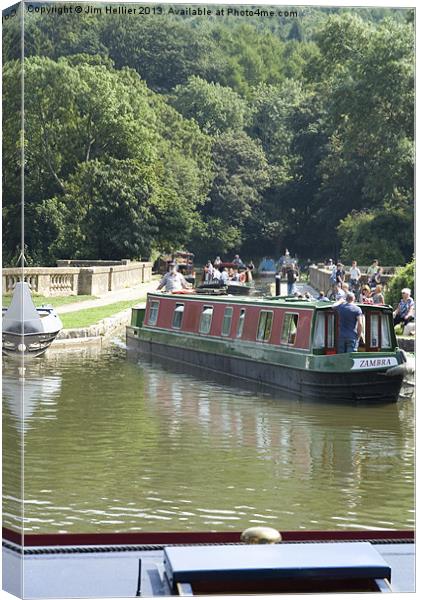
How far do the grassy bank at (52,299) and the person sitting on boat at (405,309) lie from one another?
2.66m

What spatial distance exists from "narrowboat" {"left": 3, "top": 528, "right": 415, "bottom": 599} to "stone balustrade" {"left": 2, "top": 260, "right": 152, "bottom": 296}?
1.90 metres

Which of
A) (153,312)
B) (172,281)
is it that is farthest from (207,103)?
(153,312)

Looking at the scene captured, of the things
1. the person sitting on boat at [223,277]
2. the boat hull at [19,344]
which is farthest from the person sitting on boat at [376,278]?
the boat hull at [19,344]

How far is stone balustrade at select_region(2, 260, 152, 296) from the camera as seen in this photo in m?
10.0

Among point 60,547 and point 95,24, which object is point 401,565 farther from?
point 95,24

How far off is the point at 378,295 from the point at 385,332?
1756 mm

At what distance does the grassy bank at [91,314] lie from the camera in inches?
463

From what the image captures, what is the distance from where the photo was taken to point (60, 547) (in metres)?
8.99

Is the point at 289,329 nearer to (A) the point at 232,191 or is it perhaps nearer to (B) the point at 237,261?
(B) the point at 237,261

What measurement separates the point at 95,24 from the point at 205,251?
2159mm

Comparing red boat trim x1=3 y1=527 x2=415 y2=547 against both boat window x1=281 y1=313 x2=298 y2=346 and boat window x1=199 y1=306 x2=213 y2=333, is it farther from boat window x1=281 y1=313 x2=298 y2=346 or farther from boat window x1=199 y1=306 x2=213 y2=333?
boat window x1=199 y1=306 x2=213 y2=333

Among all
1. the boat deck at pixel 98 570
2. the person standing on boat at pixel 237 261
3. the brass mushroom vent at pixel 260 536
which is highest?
the person standing on boat at pixel 237 261

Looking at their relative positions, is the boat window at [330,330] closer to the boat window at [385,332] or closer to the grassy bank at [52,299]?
the boat window at [385,332]

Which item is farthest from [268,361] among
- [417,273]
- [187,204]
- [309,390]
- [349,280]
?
[417,273]
